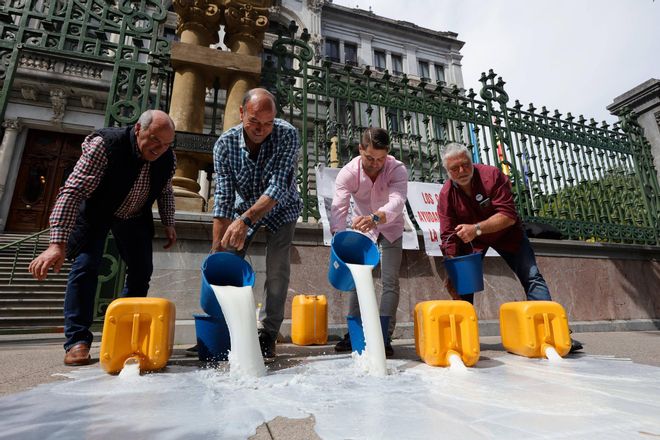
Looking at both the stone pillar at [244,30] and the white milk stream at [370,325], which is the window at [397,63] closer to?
the stone pillar at [244,30]

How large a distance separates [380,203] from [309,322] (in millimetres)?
1431

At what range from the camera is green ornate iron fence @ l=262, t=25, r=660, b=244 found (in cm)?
503

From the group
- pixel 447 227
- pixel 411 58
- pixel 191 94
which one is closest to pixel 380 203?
pixel 447 227

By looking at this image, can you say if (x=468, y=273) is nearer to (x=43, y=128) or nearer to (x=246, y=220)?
(x=246, y=220)

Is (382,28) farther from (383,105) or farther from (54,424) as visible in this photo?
(54,424)

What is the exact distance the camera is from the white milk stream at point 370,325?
1.95 metres

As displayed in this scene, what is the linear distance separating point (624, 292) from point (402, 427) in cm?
635

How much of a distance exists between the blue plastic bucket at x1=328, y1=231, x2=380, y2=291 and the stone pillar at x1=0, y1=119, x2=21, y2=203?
14770 millimetres

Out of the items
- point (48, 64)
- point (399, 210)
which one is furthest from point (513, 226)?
point (48, 64)

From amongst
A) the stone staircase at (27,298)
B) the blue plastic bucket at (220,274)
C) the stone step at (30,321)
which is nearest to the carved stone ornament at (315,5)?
the stone staircase at (27,298)

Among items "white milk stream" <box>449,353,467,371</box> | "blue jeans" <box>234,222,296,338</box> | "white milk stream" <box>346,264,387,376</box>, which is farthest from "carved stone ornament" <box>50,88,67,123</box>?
"white milk stream" <box>449,353,467,371</box>

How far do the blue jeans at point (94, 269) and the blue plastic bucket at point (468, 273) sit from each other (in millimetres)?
2368

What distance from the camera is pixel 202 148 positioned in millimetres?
4266

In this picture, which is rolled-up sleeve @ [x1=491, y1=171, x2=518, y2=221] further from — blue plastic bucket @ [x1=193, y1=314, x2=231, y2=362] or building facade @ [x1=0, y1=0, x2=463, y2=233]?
building facade @ [x1=0, y1=0, x2=463, y2=233]
